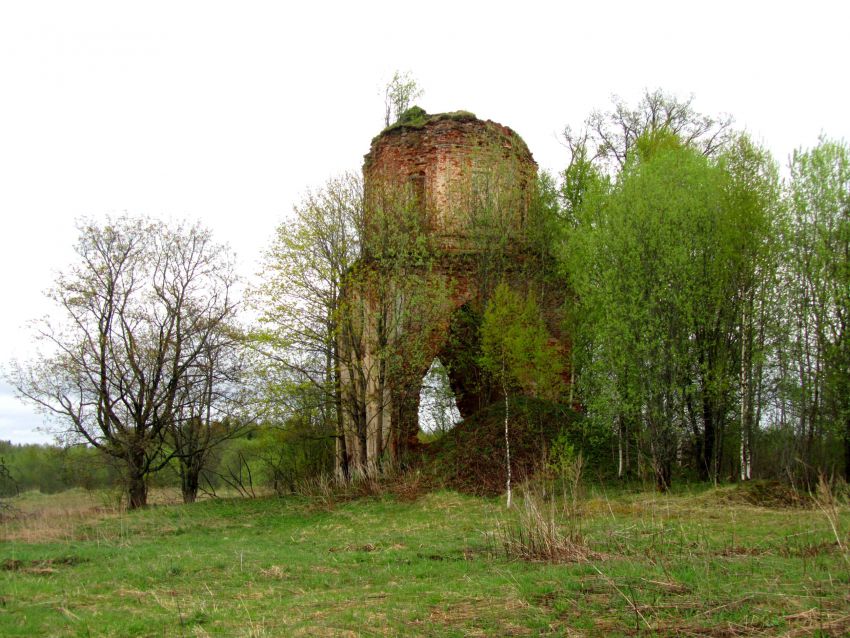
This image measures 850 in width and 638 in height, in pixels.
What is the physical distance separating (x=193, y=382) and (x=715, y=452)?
16250mm

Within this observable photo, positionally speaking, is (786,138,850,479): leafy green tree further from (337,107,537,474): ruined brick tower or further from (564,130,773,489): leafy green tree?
(337,107,537,474): ruined brick tower

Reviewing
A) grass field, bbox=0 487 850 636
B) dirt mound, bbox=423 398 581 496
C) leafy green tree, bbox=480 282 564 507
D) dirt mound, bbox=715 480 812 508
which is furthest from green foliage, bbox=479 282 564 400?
dirt mound, bbox=715 480 812 508

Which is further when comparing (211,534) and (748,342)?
(748,342)

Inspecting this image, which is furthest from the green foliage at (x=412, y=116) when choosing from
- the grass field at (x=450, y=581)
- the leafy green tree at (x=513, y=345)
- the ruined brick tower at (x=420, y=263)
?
the grass field at (x=450, y=581)

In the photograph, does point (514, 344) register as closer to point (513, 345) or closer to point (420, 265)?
point (513, 345)

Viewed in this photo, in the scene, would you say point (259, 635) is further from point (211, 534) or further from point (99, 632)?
point (211, 534)

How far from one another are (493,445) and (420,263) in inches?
208

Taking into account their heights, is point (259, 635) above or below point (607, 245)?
below

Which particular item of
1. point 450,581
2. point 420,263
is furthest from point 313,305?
point 450,581

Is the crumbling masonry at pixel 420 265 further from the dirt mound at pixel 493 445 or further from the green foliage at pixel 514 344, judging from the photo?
the green foliage at pixel 514 344

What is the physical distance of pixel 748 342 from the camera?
15906mm

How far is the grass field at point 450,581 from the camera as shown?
5.30 m

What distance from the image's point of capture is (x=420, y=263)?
19.1 meters

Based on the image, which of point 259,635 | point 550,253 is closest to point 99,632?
point 259,635
